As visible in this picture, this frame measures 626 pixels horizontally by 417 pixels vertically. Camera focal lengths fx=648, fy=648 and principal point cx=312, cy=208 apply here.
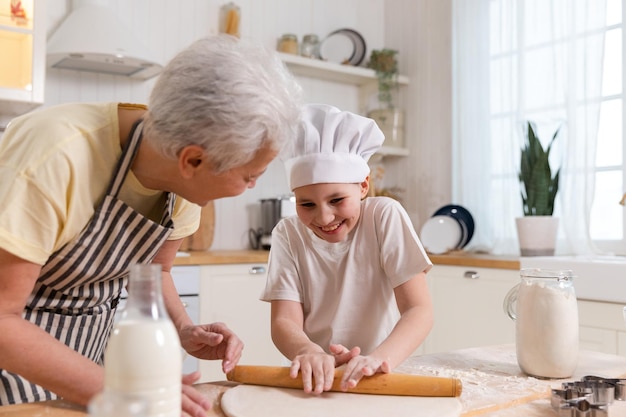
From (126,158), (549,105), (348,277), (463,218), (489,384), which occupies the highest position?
(549,105)

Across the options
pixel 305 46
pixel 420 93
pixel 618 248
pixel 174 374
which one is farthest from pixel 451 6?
pixel 174 374

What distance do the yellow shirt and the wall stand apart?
2274 mm

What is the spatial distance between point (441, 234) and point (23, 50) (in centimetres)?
216

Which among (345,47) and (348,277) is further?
(345,47)

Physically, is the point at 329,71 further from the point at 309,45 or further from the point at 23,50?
the point at 23,50

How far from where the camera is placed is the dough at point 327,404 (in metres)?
0.90

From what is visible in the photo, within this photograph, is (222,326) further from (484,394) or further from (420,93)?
(420,93)

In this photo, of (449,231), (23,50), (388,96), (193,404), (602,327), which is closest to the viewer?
(193,404)

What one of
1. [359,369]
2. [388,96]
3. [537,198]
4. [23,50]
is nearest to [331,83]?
[388,96]

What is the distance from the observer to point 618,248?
2.89 metres

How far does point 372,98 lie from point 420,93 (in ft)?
0.97

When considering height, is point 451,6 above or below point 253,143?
above

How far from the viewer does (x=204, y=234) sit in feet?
10.8

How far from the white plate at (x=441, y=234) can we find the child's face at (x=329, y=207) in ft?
6.70
